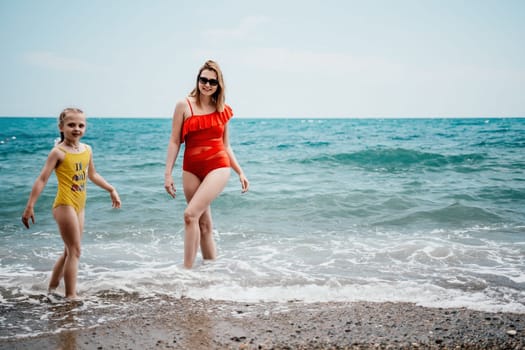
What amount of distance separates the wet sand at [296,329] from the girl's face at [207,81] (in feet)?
7.00

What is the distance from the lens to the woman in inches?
180

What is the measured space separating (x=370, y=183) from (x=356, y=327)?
960cm

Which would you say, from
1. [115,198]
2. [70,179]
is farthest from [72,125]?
[115,198]

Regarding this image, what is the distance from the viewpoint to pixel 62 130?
3.80m

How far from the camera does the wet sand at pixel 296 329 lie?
10.1 feet

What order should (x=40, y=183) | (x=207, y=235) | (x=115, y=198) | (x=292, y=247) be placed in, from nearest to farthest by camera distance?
(x=40, y=183) → (x=115, y=198) → (x=207, y=235) → (x=292, y=247)

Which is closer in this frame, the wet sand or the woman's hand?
the wet sand

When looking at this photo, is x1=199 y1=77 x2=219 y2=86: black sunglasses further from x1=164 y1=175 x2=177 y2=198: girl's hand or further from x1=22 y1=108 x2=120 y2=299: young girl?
x1=22 y1=108 x2=120 y2=299: young girl

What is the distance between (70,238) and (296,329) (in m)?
2.09

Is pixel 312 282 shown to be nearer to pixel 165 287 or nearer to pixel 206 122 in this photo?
pixel 165 287

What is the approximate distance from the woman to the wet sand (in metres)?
1.07

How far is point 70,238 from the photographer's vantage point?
12.6 feet

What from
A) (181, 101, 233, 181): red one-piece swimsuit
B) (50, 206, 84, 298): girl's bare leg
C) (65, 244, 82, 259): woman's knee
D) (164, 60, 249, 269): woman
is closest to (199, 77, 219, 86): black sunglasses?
(164, 60, 249, 269): woman

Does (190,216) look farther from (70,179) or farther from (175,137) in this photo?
(70,179)
